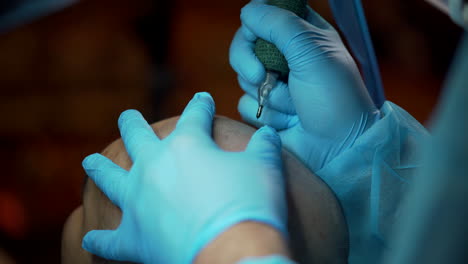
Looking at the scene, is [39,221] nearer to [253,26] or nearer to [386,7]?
[253,26]

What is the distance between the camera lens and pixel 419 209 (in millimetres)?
399

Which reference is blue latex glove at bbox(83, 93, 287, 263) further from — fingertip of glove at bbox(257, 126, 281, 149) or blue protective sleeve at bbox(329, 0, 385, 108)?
blue protective sleeve at bbox(329, 0, 385, 108)

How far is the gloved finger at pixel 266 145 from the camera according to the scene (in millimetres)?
754

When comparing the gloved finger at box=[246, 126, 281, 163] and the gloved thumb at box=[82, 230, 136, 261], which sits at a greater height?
the gloved finger at box=[246, 126, 281, 163]

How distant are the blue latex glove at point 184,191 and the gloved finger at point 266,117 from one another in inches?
11.2

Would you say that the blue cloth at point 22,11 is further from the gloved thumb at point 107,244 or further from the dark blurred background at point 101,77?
the dark blurred background at point 101,77

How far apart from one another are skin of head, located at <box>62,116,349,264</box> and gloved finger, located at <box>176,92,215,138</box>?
1.3 inches

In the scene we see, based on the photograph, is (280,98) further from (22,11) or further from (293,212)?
(22,11)

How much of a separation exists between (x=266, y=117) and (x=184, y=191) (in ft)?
1.58

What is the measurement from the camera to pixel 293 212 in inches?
31.0

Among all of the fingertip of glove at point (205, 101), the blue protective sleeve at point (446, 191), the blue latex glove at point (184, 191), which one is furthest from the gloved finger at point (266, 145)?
the blue protective sleeve at point (446, 191)

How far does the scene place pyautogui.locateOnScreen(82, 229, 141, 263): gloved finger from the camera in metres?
0.77

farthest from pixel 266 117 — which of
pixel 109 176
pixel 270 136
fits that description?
pixel 109 176

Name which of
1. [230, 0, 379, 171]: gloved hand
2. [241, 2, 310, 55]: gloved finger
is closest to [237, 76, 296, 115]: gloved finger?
[230, 0, 379, 171]: gloved hand
